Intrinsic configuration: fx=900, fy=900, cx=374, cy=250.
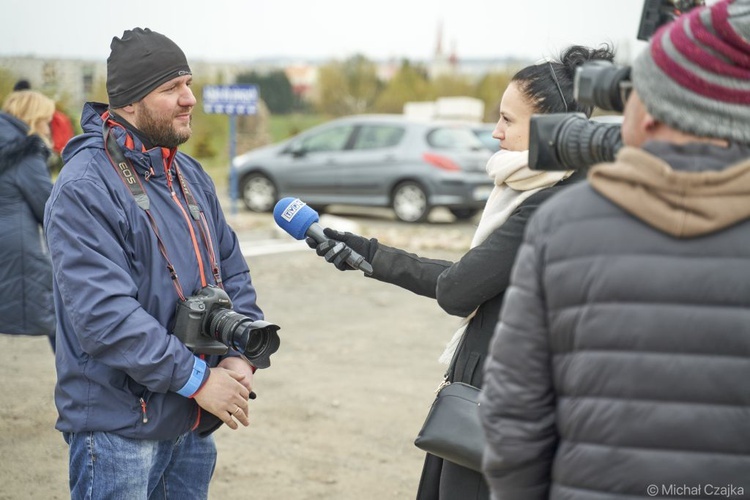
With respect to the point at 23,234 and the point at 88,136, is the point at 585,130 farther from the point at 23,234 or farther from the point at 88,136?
the point at 23,234

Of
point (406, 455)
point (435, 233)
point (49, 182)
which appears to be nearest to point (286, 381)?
point (406, 455)

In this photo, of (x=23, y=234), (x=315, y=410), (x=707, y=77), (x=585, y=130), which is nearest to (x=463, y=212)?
(x=315, y=410)

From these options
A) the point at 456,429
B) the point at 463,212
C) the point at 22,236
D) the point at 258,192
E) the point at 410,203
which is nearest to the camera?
the point at 456,429

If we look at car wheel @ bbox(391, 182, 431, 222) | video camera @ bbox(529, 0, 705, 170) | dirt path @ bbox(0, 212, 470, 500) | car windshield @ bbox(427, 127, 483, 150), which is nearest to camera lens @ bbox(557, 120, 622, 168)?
video camera @ bbox(529, 0, 705, 170)

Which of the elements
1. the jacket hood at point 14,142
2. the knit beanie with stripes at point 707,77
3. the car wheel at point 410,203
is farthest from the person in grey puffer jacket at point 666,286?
the car wheel at point 410,203

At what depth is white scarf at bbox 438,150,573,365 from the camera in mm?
2746

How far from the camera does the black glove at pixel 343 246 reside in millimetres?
3100

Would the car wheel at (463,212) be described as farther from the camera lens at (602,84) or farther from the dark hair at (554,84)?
the camera lens at (602,84)

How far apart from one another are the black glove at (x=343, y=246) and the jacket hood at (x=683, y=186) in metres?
1.49

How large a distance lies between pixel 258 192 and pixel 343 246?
42.1ft

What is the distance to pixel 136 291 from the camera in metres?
2.81

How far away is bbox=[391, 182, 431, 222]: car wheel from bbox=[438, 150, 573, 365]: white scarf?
38.4 ft

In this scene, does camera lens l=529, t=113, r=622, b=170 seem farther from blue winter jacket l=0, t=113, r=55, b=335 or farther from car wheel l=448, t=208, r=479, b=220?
car wheel l=448, t=208, r=479, b=220

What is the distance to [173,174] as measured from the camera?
3.14 metres
